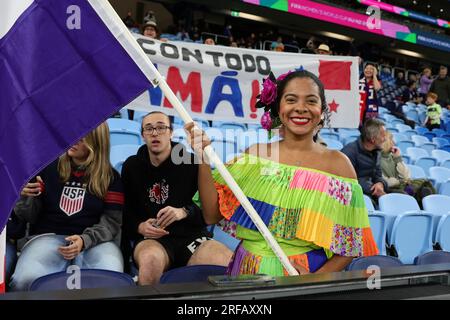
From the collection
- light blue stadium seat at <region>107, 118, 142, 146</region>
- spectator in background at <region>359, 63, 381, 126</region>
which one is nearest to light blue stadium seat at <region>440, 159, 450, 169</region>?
spectator in background at <region>359, 63, 381, 126</region>

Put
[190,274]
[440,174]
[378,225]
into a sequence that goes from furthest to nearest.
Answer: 1. [440,174]
2. [378,225]
3. [190,274]

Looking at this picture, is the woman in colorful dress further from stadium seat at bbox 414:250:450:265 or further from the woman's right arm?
stadium seat at bbox 414:250:450:265

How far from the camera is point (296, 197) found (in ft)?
5.41

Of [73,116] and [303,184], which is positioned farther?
[303,184]

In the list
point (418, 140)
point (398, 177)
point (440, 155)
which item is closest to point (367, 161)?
point (398, 177)

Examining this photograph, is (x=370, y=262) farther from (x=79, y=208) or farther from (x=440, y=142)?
(x=440, y=142)

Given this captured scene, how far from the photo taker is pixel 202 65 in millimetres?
3727

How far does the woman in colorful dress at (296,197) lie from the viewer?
165cm

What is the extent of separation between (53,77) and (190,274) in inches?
38.2

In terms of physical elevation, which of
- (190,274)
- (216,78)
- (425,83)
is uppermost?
(425,83)

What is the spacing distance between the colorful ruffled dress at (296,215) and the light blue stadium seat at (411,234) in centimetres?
233
